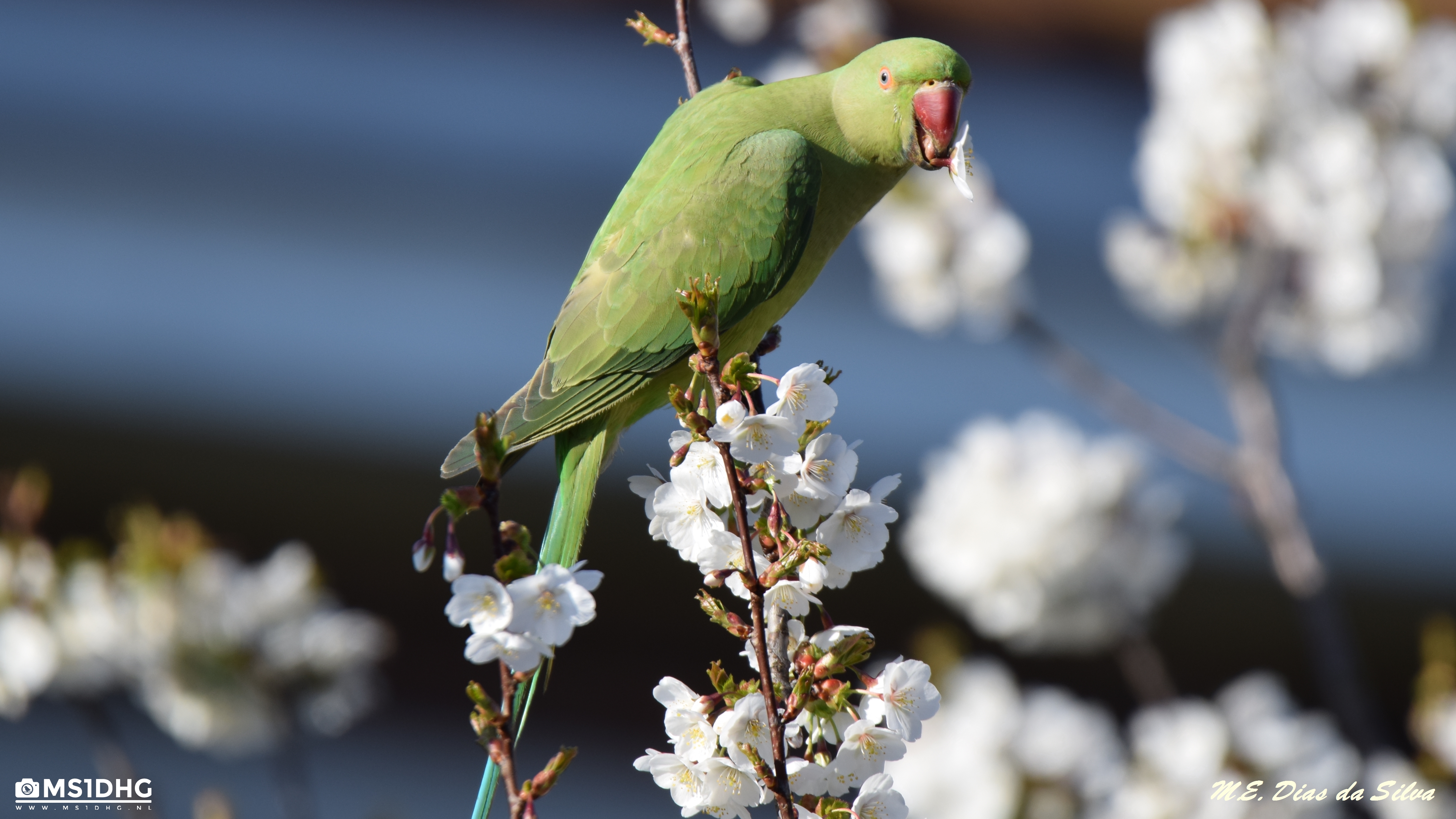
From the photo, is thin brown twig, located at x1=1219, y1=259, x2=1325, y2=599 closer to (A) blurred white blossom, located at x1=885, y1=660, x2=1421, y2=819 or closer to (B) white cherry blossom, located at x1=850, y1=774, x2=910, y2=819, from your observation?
(A) blurred white blossom, located at x1=885, y1=660, x2=1421, y2=819

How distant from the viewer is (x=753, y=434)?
2.54 ft

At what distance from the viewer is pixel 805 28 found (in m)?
2.30

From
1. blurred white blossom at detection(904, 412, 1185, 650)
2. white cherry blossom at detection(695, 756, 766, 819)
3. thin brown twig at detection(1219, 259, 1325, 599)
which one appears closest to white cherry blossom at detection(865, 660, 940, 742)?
white cherry blossom at detection(695, 756, 766, 819)

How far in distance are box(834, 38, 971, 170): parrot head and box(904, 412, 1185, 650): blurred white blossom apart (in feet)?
3.51

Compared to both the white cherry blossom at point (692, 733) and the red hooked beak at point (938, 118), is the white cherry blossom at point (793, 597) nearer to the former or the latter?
the white cherry blossom at point (692, 733)

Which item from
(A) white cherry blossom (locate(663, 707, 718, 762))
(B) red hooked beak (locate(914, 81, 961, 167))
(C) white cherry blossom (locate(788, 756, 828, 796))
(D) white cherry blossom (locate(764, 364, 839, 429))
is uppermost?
(B) red hooked beak (locate(914, 81, 961, 167))

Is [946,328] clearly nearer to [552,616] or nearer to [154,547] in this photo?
[154,547]

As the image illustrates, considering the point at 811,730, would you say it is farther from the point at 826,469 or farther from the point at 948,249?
the point at 948,249

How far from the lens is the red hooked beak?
4.50ft

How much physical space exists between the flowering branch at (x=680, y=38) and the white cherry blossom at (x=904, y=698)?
2.37 feet

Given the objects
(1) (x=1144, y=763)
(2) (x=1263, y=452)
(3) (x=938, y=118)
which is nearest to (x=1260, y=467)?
(2) (x=1263, y=452)

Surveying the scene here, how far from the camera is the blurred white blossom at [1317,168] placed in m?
2.14

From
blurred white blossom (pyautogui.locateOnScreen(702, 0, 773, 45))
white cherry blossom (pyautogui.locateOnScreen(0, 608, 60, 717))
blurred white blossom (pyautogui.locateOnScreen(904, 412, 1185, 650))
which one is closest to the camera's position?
white cherry blossom (pyautogui.locateOnScreen(0, 608, 60, 717))

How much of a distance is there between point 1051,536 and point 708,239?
1246 mm
